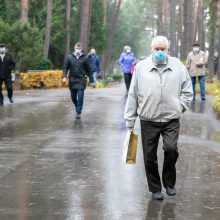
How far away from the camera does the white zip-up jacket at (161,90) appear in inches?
267

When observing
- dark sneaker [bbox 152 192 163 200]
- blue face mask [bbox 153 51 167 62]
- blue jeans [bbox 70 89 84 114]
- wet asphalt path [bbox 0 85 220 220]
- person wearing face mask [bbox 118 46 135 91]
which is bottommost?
wet asphalt path [bbox 0 85 220 220]

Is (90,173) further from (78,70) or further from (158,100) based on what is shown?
(78,70)

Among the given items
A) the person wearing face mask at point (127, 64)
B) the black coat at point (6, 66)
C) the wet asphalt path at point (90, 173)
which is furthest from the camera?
the person wearing face mask at point (127, 64)

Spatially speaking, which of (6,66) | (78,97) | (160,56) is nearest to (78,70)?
(78,97)

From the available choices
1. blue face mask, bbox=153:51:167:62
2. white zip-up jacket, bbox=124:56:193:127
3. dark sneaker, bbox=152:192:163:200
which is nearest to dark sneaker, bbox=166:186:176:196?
dark sneaker, bbox=152:192:163:200

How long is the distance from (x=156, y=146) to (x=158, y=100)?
53 centimetres

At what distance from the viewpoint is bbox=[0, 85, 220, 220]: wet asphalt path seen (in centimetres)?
637

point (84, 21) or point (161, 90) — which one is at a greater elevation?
point (84, 21)

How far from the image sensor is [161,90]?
679 centimetres

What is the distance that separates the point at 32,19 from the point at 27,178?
118ft

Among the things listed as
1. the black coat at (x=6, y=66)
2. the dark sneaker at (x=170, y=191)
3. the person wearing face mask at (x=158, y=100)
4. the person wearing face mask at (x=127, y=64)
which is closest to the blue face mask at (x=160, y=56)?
the person wearing face mask at (x=158, y=100)

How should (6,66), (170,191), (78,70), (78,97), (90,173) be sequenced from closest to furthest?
(170,191) < (90,173) < (78,70) < (78,97) < (6,66)

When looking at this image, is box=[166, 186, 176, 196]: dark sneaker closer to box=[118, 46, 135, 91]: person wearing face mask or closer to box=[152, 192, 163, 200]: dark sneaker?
box=[152, 192, 163, 200]: dark sneaker

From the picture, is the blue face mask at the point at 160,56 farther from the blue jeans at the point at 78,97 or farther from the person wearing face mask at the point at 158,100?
the blue jeans at the point at 78,97
